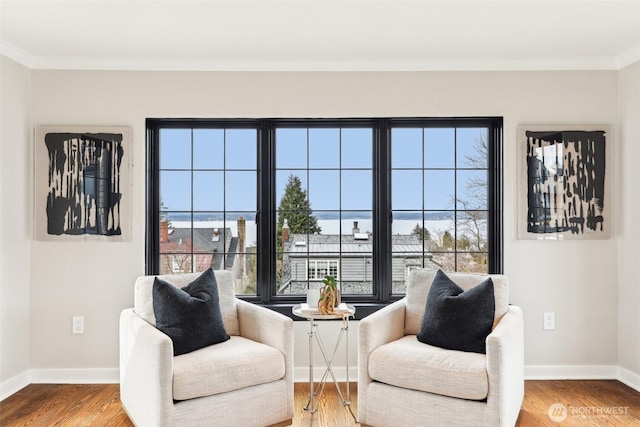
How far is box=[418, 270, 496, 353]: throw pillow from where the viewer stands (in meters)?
2.77

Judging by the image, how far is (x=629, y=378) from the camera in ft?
11.7

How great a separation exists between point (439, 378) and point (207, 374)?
1.23 m

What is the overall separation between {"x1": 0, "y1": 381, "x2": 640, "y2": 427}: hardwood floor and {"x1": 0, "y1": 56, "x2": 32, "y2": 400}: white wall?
0.75ft

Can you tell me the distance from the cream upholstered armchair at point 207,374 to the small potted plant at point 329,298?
276 millimetres

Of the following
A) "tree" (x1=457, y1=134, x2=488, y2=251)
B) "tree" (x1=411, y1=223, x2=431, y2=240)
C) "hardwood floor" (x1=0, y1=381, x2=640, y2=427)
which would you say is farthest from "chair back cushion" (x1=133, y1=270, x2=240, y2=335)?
"tree" (x1=457, y1=134, x2=488, y2=251)

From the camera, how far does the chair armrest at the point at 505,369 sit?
8.11 ft

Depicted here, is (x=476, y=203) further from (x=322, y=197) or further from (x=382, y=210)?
(x=322, y=197)

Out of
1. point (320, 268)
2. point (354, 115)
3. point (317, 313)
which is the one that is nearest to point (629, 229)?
point (354, 115)

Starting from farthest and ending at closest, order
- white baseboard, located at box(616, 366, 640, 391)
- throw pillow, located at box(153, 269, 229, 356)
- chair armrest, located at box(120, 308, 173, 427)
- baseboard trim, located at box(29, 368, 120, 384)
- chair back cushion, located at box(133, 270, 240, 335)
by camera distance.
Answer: baseboard trim, located at box(29, 368, 120, 384) < white baseboard, located at box(616, 366, 640, 391) < chair back cushion, located at box(133, 270, 240, 335) < throw pillow, located at box(153, 269, 229, 356) < chair armrest, located at box(120, 308, 173, 427)

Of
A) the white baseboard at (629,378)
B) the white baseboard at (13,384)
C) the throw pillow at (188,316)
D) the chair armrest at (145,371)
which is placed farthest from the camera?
the white baseboard at (629,378)

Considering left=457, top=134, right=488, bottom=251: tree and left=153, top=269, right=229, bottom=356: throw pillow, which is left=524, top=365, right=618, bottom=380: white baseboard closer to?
left=457, top=134, right=488, bottom=251: tree

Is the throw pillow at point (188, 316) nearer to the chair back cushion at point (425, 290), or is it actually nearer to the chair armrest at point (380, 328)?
the chair armrest at point (380, 328)

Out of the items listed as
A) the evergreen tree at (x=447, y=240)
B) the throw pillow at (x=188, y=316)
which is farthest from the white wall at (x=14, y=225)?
the evergreen tree at (x=447, y=240)

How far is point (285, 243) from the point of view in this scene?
383 cm
